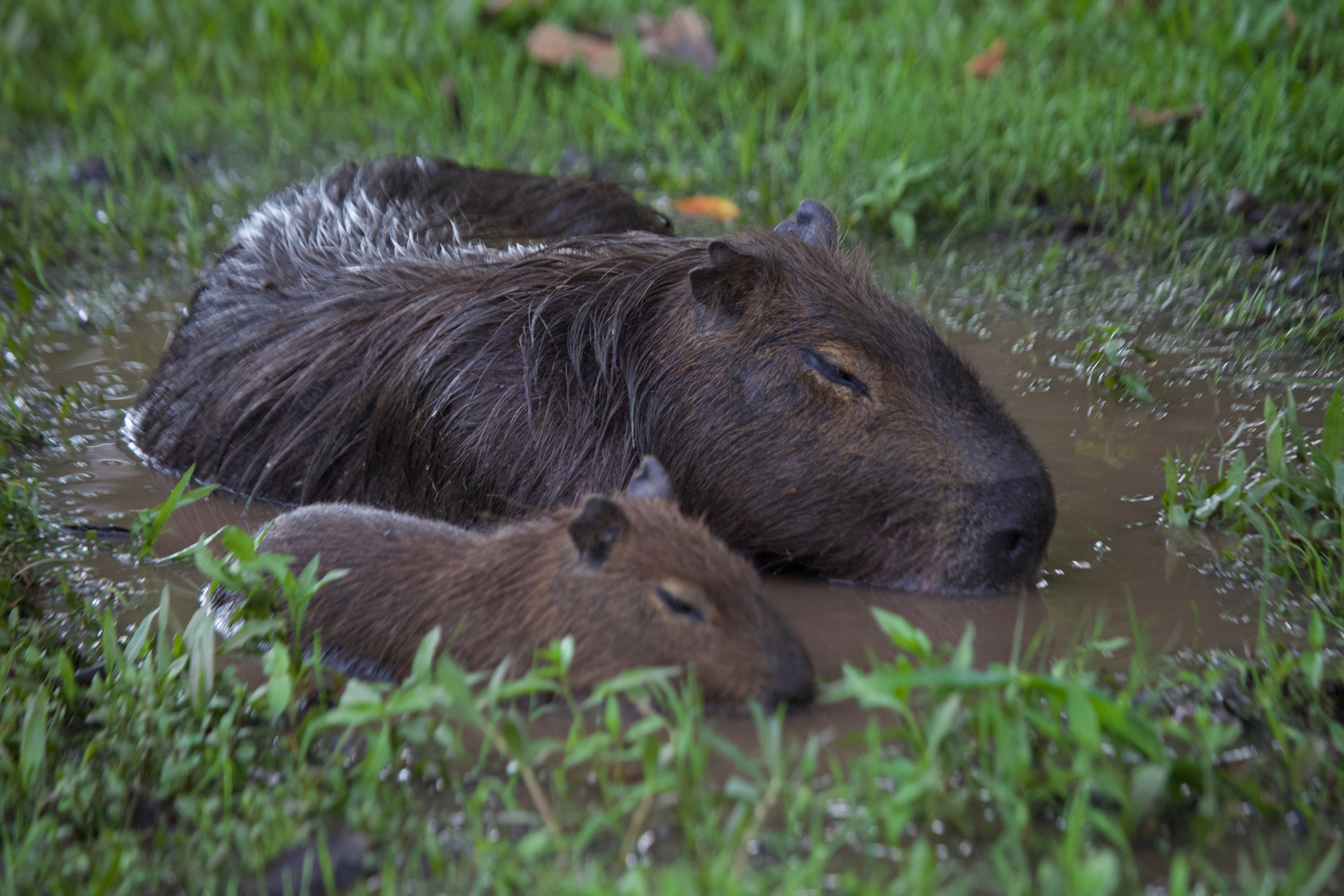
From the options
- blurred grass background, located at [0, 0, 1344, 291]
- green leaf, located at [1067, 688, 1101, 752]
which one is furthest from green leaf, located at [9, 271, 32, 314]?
green leaf, located at [1067, 688, 1101, 752]

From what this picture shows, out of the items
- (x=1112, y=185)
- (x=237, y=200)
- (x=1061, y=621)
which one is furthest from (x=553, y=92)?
(x=1061, y=621)

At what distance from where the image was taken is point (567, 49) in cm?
781

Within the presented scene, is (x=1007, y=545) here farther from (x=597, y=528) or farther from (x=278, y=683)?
(x=278, y=683)

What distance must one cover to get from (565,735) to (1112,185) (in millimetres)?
4249

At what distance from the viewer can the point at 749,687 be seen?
2748 millimetres

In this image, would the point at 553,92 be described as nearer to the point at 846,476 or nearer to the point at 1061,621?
the point at 846,476

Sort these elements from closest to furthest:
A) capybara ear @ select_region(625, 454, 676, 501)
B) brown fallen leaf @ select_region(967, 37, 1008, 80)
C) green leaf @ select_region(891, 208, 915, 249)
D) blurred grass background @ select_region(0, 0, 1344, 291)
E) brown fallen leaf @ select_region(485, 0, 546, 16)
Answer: capybara ear @ select_region(625, 454, 676, 501) < green leaf @ select_region(891, 208, 915, 249) < blurred grass background @ select_region(0, 0, 1344, 291) < brown fallen leaf @ select_region(967, 37, 1008, 80) < brown fallen leaf @ select_region(485, 0, 546, 16)

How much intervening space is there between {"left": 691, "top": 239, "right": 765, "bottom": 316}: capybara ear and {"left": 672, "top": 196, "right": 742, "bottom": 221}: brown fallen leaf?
101 inches

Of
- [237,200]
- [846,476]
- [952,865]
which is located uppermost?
[952,865]

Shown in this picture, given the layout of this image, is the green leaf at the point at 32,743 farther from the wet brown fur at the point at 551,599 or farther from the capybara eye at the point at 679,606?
the capybara eye at the point at 679,606

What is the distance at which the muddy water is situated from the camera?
3.17 meters

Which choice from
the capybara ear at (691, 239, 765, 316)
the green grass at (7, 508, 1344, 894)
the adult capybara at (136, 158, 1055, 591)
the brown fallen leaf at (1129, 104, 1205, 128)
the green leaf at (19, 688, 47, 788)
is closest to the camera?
the green grass at (7, 508, 1344, 894)

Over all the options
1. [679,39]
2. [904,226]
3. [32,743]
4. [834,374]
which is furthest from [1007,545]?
[679,39]

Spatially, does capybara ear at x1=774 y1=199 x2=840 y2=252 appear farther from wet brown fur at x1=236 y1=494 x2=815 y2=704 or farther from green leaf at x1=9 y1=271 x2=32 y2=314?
green leaf at x1=9 y1=271 x2=32 y2=314
